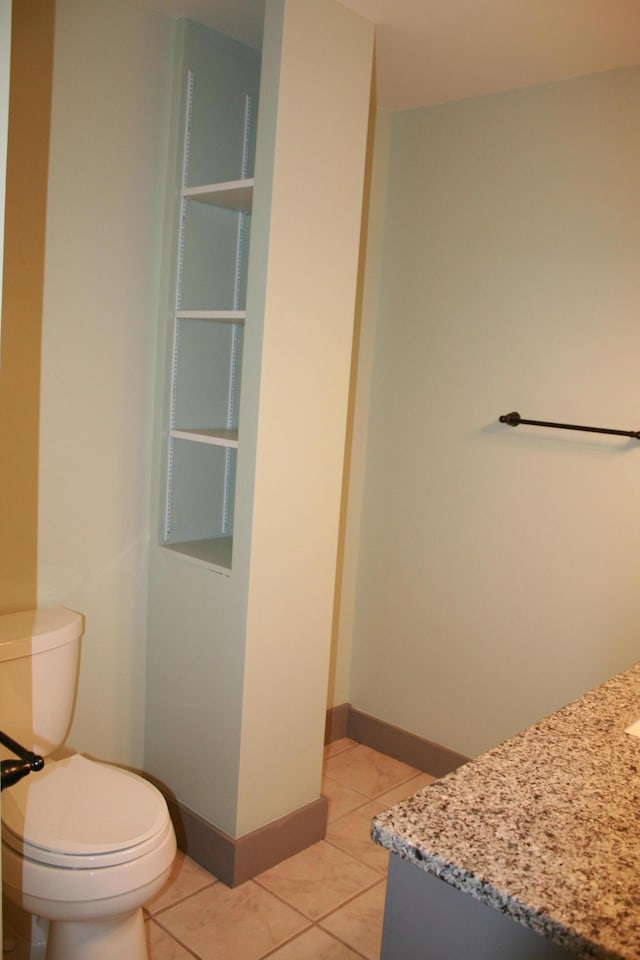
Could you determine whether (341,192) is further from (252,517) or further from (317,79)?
(252,517)

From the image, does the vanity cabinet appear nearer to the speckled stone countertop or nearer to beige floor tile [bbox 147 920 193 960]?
beige floor tile [bbox 147 920 193 960]

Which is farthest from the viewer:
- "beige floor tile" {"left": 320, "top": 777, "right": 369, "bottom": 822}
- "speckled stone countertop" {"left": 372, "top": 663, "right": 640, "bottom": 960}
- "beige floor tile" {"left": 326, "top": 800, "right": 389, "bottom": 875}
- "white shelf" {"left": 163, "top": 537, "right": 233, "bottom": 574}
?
"beige floor tile" {"left": 320, "top": 777, "right": 369, "bottom": 822}

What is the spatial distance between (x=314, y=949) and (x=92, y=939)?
58 centimetres

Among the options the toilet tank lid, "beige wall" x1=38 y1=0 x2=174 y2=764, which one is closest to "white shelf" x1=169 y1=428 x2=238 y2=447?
"beige wall" x1=38 y1=0 x2=174 y2=764

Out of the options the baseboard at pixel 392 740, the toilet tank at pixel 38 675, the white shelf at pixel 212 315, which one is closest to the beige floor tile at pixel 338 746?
the baseboard at pixel 392 740

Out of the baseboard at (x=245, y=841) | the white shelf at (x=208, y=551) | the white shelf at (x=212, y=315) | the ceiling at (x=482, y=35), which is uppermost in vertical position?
the ceiling at (x=482, y=35)

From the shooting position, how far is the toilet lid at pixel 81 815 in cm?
165

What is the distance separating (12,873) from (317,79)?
1982 millimetres

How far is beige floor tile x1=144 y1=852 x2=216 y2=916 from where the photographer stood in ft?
7.04

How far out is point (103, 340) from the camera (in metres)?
2.27

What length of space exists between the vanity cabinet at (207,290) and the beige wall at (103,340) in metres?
0.08

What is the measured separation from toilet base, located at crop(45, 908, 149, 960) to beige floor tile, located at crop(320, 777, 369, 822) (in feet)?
3.11

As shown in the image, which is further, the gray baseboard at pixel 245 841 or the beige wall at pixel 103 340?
the gray baseboard at pixel 245 841

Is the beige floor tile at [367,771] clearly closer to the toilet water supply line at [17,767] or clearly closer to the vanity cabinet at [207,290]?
the vanity cabinet at [207,290]
